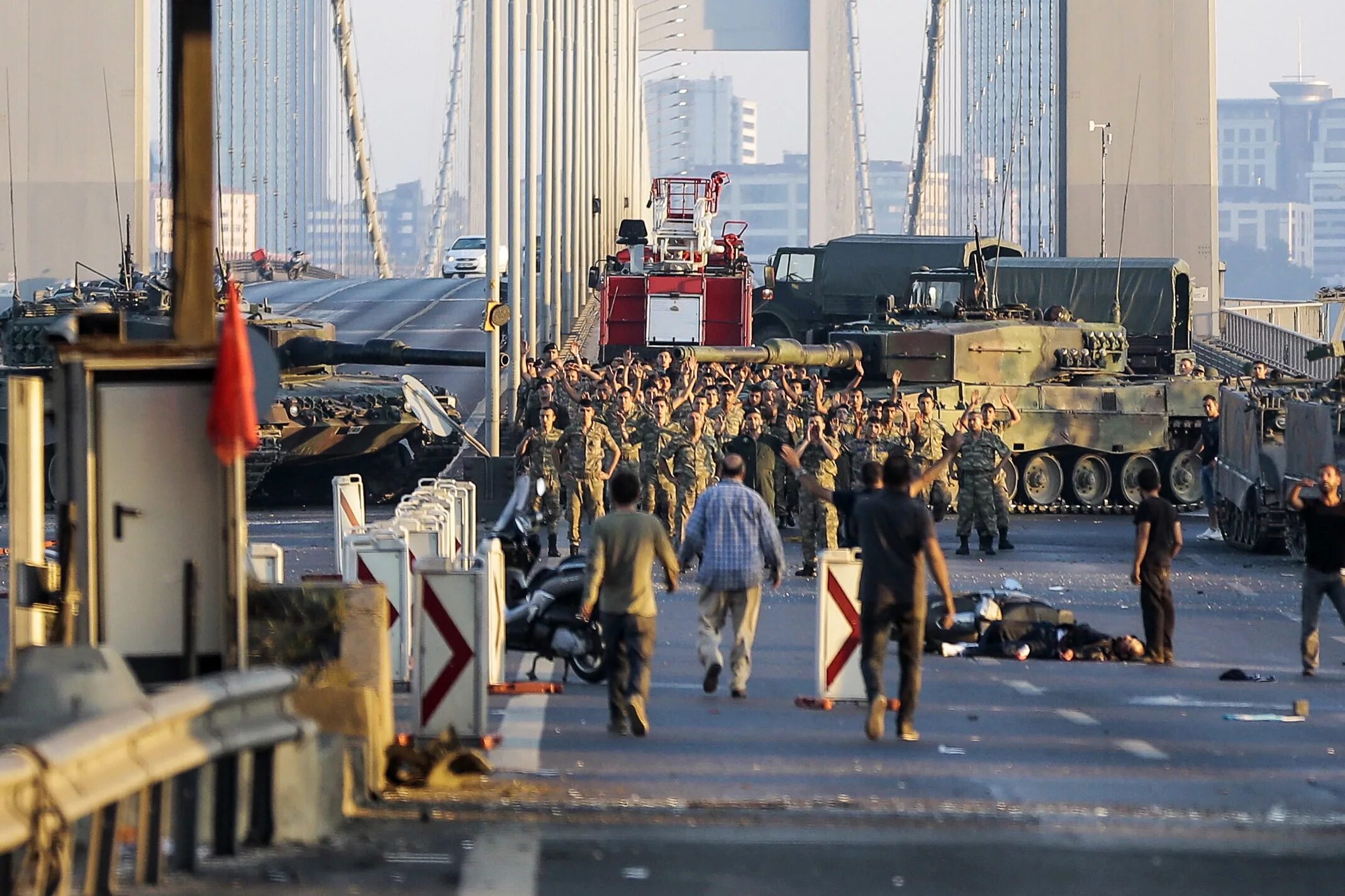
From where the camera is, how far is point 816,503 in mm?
19797

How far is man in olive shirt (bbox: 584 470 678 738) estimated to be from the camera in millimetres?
11141

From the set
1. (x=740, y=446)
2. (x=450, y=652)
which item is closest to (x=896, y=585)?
(x=450, y=652)

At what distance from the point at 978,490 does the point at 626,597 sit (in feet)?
37.9

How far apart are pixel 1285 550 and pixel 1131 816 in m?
15.1

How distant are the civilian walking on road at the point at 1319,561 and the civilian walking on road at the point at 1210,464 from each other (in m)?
11.0

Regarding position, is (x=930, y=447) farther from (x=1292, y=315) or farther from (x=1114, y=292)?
(x=1292, y=315)

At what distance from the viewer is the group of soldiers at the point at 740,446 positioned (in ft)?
68.7

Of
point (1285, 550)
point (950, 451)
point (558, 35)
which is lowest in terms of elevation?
point (1285, 550)

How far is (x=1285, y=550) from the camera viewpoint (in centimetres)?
2370

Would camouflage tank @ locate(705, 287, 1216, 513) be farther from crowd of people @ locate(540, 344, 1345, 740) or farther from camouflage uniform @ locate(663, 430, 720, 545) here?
camouflage uniform @ locate(663, 430, 720, 545)

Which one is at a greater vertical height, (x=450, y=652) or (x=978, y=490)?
(x=450, y=652)

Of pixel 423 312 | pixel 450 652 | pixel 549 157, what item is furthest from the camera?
pixel 423 312

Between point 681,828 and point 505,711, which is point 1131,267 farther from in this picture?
point 681,828

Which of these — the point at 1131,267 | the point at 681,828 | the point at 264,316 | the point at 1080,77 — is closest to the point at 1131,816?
the point at 681,828
